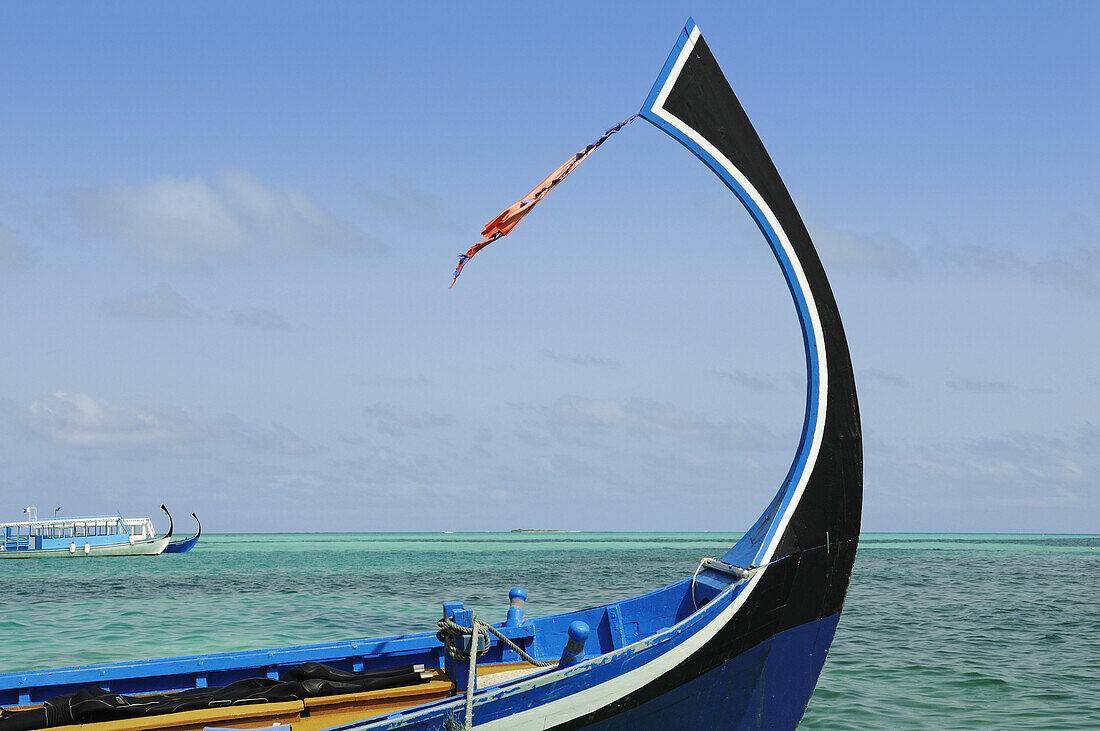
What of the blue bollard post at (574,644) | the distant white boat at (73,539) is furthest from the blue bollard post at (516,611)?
the distant white boat at (73,539)

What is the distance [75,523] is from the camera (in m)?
54.7

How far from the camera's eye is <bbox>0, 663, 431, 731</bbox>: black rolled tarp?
21.8ft

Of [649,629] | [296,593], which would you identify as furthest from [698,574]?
[296,593]

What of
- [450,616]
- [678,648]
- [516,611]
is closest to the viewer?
[678,648]

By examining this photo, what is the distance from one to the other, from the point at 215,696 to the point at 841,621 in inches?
700

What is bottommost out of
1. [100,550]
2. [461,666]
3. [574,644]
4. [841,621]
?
[841,621]

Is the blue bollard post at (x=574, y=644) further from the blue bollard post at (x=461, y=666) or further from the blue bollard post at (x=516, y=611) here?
the blue bollard post at (x=516, y=611)

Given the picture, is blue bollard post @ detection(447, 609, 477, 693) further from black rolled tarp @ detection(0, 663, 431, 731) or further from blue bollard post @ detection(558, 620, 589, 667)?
blue bollard post @ detection(558, 620, 589, 667)

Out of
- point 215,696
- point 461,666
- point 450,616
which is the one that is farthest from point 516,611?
point 215,696

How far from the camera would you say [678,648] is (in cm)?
685

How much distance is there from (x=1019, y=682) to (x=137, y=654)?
16.0 m

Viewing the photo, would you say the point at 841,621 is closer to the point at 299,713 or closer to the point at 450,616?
the point at 450,616

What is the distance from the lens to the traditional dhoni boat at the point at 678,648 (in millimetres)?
6621

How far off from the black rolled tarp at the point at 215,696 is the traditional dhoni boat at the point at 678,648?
14 mm
